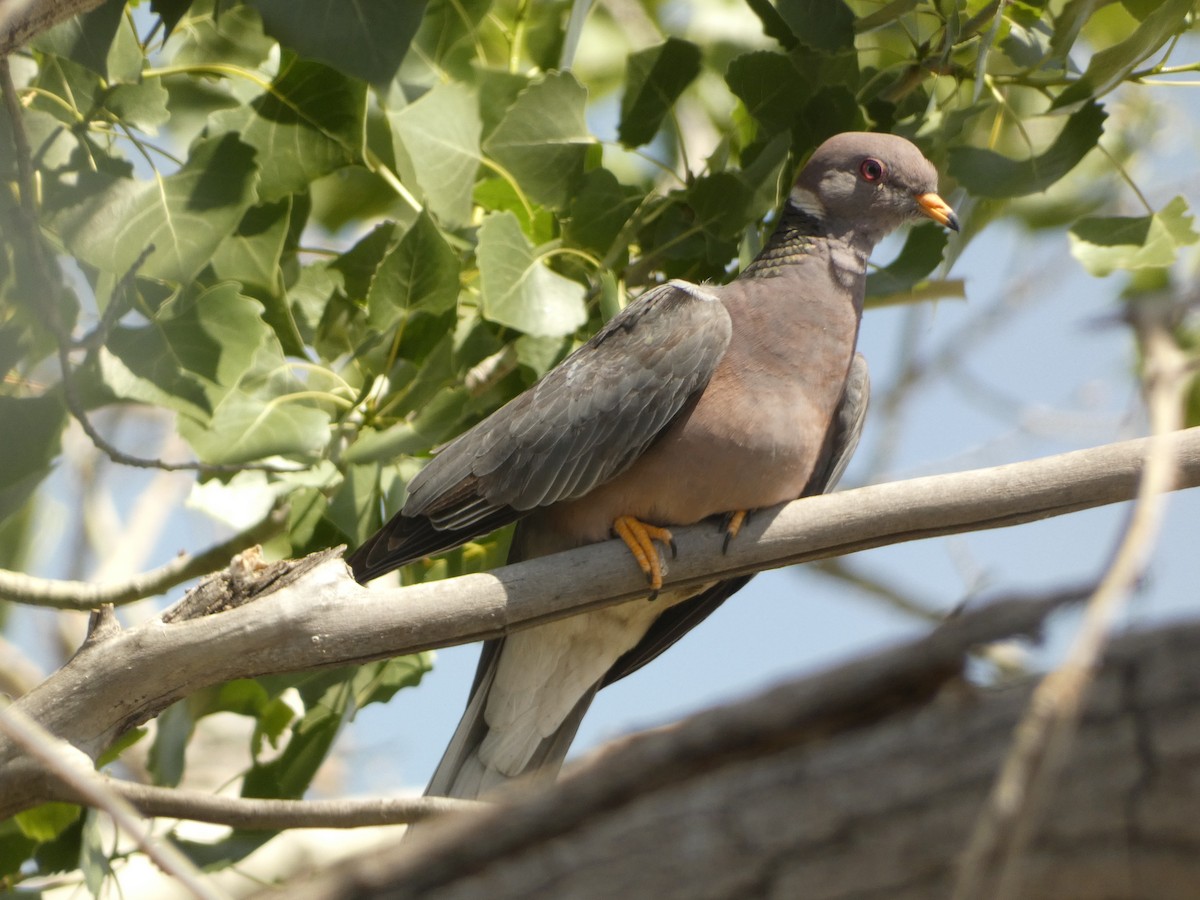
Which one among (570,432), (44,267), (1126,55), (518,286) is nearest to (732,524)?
(570,432)

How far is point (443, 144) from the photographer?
3.26m

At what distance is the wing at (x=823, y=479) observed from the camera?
3605mm

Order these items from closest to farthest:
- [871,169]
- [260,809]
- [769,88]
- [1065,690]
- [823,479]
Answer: [1065,690], [260,809], [769,88], [871,169], [823,479]

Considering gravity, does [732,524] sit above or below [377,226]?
below

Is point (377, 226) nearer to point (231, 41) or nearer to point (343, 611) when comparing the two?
point (231, 41)

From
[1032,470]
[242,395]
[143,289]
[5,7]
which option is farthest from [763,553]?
[5,7]

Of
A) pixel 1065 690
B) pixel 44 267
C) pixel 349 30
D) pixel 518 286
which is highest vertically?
pixel 349 30

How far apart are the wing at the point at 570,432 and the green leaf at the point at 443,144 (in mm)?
529

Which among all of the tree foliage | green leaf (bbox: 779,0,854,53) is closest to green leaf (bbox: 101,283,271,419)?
the tree foliage

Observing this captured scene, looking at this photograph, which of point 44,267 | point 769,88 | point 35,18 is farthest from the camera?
point 769,88

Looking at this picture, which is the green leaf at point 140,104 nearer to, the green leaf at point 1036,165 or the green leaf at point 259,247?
the green leaf at point 259,247

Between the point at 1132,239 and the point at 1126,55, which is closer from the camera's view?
the point at 1126,55

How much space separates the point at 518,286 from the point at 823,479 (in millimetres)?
1086

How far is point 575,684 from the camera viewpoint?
3.78 metres
